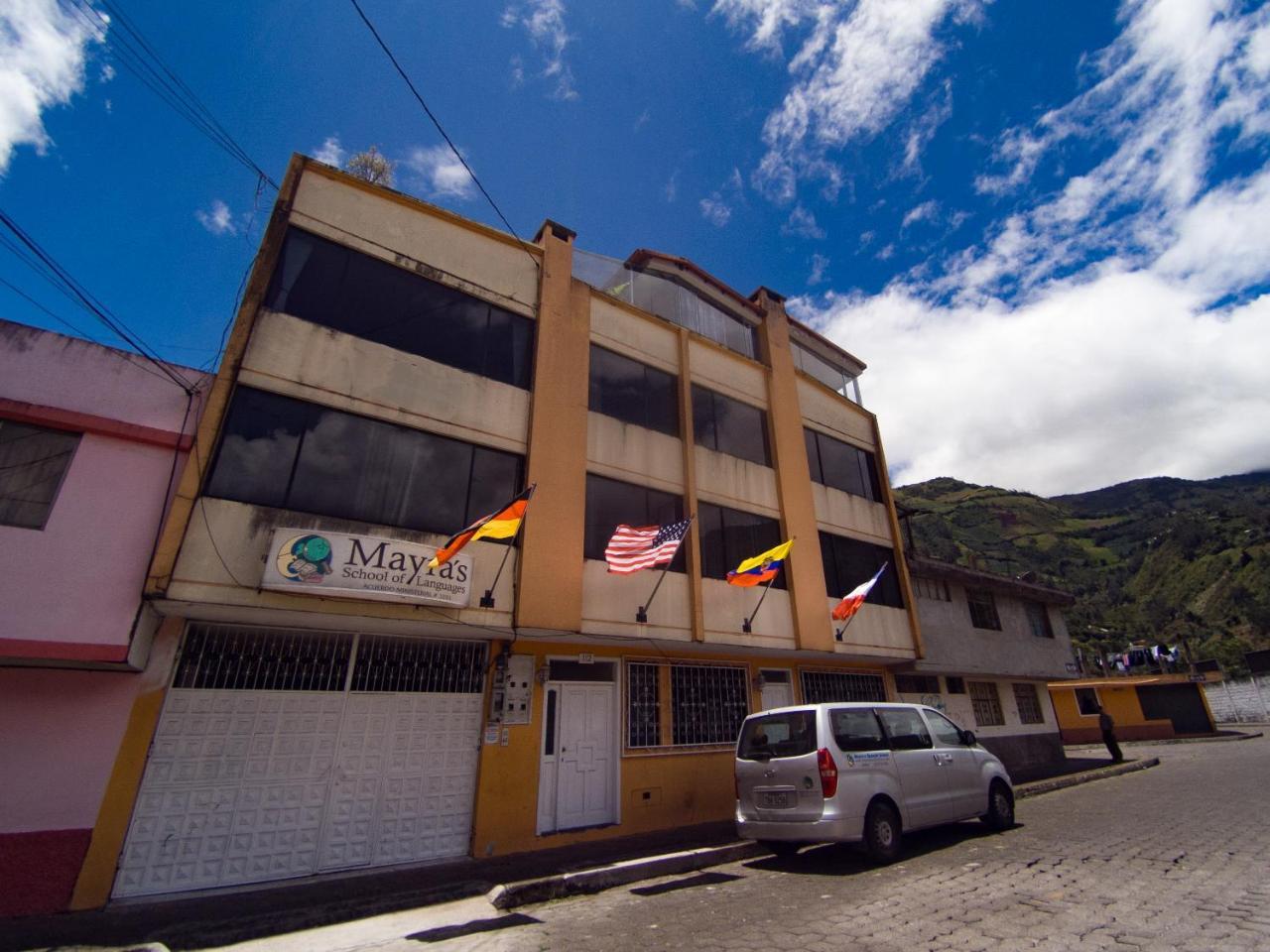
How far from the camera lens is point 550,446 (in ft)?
35.0

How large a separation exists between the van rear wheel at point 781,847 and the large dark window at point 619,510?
16.2 feet

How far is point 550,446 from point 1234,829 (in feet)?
35.9

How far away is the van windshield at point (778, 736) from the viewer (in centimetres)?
742

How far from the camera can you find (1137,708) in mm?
30672

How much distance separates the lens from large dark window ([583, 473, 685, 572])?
35.6 ft

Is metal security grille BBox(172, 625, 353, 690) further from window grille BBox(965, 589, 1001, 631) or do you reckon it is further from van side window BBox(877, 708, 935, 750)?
window grille BBox(965, 589, 1001, 631)

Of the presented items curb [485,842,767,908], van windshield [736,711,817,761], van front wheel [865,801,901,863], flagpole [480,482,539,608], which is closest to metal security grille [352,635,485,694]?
flagpole [480,482,539,608]

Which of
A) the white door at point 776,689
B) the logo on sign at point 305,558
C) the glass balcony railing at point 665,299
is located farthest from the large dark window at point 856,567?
the logo on sign at point 305,558

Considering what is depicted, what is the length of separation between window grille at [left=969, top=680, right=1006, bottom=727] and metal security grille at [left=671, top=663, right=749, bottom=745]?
9.92 metres

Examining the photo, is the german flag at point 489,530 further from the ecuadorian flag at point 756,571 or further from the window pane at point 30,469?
the ecuadorian flag at point 756,571

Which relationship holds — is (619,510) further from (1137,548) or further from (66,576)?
(1137,548)

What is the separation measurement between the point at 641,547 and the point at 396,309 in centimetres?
574

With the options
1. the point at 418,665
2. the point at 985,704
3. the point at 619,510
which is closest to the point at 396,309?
the point at 619,510

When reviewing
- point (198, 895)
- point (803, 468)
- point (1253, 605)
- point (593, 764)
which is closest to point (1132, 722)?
point (803, 468)
